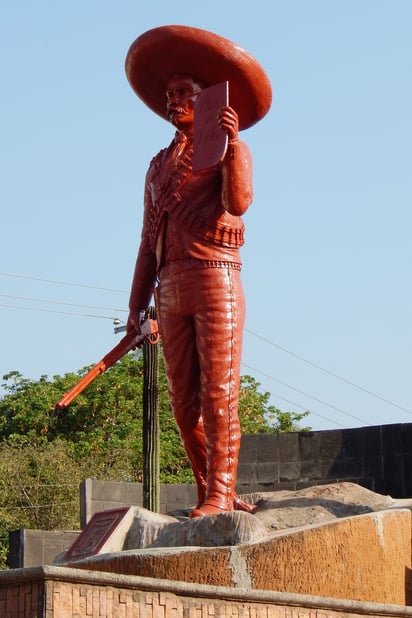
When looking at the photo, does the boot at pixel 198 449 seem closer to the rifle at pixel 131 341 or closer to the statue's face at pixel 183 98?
the rifle at pixel 131 341

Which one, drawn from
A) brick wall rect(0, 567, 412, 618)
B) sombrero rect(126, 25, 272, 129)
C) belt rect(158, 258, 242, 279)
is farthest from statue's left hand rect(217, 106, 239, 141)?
brick wall rect(0, 567, 412, 618)

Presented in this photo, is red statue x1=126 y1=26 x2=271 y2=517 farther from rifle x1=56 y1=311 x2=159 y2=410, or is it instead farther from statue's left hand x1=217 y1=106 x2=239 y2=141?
rifle x1=56 y1=311 x2=159 y2=410

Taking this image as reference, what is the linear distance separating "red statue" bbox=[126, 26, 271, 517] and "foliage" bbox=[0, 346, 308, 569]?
53.4 feet

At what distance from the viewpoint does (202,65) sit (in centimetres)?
1091

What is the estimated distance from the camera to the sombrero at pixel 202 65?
10.8 m

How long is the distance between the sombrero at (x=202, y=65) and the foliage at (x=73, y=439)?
16.4 metres

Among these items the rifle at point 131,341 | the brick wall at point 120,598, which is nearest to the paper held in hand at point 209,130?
the rifle at point 131,341

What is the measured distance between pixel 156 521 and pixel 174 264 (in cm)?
191

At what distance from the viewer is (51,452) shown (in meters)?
28.5

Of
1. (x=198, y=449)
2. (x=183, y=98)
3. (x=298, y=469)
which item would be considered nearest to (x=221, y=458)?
(x=198, y=449)

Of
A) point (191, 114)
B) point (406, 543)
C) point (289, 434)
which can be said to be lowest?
point (406, 543)

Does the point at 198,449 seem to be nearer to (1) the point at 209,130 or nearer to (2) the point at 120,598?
(1) the point at 209,130

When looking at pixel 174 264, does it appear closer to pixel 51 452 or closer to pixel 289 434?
pixel 289 434

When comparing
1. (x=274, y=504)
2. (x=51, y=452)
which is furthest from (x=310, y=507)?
(x=51, y=452)
